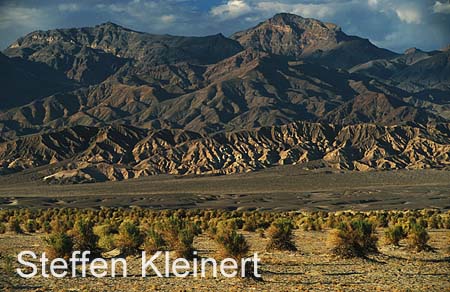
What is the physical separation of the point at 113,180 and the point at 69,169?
1583 centimetres

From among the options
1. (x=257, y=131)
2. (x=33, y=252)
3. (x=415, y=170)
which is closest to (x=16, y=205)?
(x=33, y=252)

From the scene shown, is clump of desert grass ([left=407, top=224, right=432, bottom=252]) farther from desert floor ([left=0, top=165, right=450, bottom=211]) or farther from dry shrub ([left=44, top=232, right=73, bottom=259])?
desert floor ([left=0, top=165, right=450, bottom=211])

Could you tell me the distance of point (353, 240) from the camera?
25.3 meters

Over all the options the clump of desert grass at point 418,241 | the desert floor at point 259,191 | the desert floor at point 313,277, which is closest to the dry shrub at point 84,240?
the desert floor at point 313,277

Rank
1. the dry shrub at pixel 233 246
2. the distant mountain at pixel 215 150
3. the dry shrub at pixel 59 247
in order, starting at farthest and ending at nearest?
1. the distant mountain at pixel 215 150
2. the dry shrub at pixel 59 247
3. the dry shrub at pixel 233 246

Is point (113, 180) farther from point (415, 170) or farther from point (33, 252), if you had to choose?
point (33, 252)

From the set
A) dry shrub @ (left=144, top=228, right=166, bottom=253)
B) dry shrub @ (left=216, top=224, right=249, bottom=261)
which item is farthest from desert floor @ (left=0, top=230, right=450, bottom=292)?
dry shrub @ (left=216, top=224, right=249, bottom=261)

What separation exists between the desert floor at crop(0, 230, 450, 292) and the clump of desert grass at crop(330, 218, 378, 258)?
387mm

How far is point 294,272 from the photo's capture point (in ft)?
72.9

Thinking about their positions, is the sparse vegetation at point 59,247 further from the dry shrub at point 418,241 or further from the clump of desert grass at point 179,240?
the dry shrub at point 418,241

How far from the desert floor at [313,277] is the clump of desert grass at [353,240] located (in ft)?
1.27

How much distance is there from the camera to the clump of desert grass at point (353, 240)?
24984 millimetres

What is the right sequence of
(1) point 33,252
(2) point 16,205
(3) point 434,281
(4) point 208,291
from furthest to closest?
1. (2) point 16,205
2. (1) point 33,252
3. (3) point 434,281
4. (4) point 208,291

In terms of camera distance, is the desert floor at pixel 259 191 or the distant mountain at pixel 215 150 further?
the distant mountain at pixel 215 150
